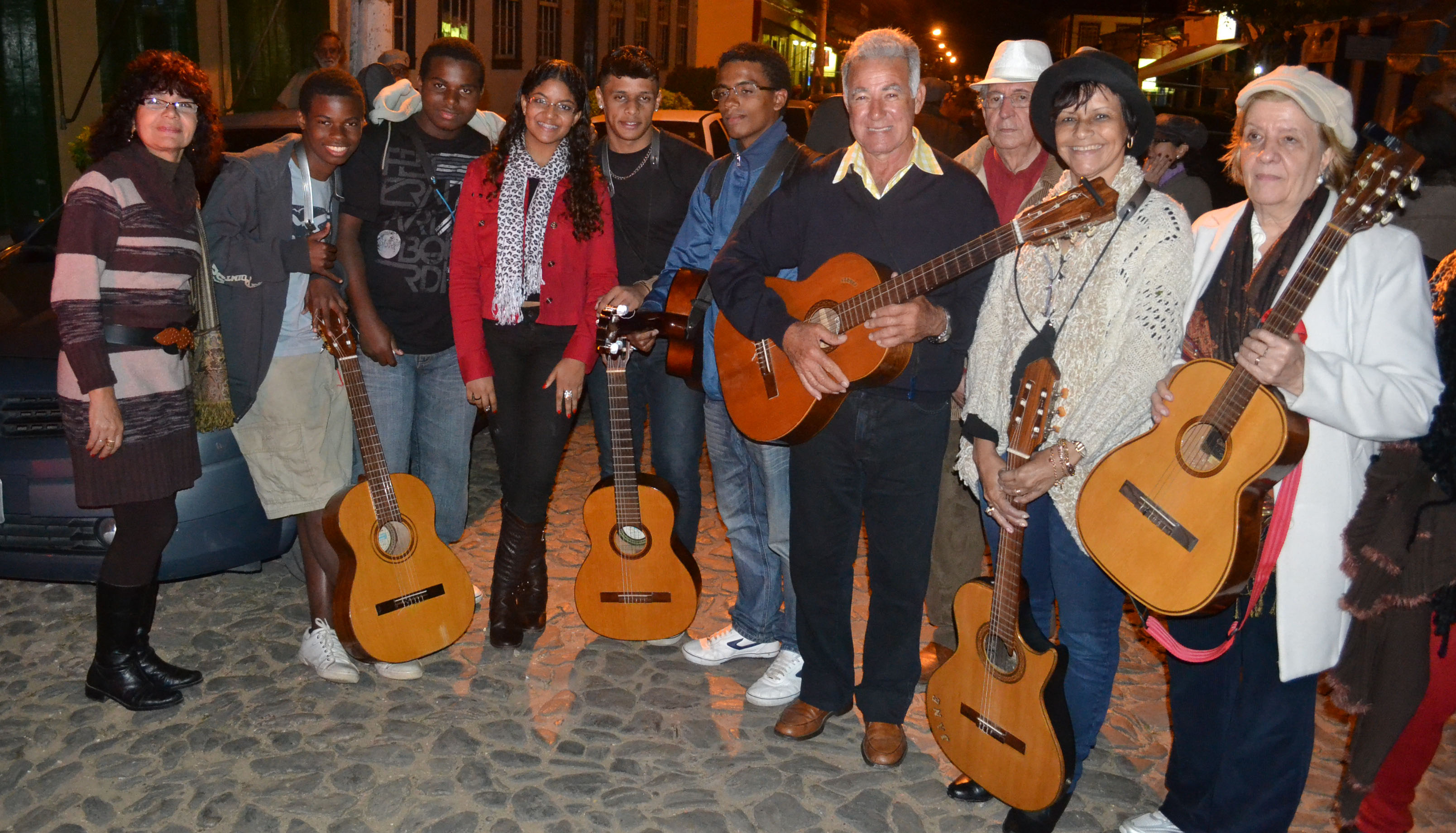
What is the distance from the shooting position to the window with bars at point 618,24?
77.1ft

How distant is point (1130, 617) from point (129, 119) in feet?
15.0

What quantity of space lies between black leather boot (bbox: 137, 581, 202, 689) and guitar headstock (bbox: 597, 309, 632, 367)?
1.85 m

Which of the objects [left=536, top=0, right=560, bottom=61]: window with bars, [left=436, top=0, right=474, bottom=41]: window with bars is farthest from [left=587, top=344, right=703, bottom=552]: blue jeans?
[left=536, top=0, right=560, bottom=61]: window with bars

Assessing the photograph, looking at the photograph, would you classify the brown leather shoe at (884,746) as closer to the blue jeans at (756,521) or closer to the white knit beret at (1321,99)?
the blue jeans at (756,521)

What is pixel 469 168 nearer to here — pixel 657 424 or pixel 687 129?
pixel 657 424

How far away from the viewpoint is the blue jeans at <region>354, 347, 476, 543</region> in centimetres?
420

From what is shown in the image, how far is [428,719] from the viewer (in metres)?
3.86

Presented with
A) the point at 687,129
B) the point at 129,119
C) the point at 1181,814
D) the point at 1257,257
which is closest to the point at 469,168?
the point at 129,119

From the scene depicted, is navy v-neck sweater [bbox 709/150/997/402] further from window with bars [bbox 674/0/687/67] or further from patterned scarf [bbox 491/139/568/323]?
window with bars [bbox 674/0/687/67]

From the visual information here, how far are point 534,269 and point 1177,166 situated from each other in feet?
11.3

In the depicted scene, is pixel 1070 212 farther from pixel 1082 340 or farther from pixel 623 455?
pixel 623 455

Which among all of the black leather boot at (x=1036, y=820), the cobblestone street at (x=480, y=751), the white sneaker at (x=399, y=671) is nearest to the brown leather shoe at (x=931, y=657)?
the cobblestone street at (x=480, y=751)

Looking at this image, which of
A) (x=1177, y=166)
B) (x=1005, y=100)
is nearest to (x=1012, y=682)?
(x=1005, y=100)

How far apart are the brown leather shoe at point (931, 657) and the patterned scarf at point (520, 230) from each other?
2.11 m
